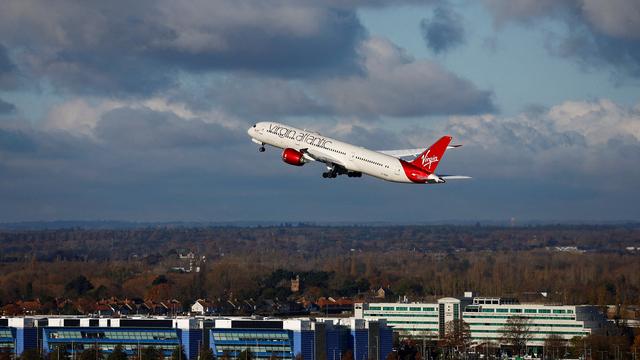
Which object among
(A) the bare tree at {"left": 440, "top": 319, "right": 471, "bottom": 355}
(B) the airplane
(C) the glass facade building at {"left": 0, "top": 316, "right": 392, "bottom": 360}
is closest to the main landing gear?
(B) the airplane

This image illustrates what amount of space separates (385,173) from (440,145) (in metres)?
4.65

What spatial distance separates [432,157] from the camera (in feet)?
347

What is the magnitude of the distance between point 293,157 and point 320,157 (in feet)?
6.99

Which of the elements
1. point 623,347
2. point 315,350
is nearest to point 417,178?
point 315,350

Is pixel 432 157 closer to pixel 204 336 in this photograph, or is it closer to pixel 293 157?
pixel 293 157

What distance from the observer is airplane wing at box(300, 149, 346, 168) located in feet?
359

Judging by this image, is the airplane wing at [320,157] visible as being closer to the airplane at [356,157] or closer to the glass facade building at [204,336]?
the airplane at [356,157]

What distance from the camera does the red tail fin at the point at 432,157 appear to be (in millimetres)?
105750

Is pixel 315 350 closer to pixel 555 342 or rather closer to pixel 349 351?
pixel 349 351

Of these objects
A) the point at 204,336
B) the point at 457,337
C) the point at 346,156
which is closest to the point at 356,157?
the point at 346,156

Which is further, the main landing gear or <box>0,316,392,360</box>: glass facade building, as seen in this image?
<box>0,316,392,360</box>: glass facade building

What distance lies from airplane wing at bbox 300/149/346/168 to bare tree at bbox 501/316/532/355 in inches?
3074

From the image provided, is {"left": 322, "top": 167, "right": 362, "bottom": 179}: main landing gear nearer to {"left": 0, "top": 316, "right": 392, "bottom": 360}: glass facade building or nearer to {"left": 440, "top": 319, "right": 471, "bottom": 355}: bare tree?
{"left": 0, "top": 316, "right": 392, "bottom": 360}: glass facade building

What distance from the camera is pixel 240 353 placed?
15225 centimetres
